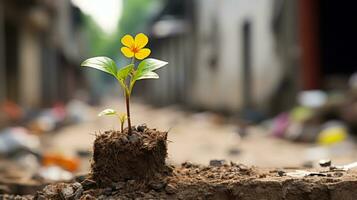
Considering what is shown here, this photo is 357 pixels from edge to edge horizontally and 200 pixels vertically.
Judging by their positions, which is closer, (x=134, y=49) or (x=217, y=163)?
(x=134, y=49)

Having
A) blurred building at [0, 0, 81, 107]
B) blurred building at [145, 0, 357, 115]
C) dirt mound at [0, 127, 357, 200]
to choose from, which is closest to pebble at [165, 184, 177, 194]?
dirt mound at [0, 127, 357, 200]

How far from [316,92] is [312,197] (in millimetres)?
7382

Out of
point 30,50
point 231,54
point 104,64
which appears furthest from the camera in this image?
point 30,50

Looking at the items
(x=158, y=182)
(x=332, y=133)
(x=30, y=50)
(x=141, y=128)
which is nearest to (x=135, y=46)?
(x=141, y=128)

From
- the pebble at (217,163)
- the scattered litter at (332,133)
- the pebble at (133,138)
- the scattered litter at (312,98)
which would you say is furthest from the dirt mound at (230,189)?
the scattered litter at (312,98)

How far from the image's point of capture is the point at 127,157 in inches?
71.2

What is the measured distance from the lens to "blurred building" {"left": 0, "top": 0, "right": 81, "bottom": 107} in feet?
41.7

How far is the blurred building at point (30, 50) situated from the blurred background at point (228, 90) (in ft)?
0.10

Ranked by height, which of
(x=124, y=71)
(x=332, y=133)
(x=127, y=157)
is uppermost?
(x=332, y=133)

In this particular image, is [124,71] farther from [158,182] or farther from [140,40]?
[158,182]

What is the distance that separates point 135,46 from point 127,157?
34 centimetres

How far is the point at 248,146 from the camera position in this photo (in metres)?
7.26

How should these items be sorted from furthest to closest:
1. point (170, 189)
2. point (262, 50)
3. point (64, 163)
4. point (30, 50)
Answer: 1. point (30, 50)
2. point (262, 50)
3. point (64, 163)
4. point (170, 189)

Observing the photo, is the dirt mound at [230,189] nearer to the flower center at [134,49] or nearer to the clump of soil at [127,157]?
the clump of soil at [127,157]
